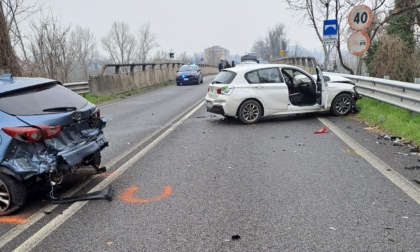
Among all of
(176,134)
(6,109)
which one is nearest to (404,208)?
(6,109)

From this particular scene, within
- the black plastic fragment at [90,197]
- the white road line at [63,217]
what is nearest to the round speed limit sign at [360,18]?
the white road line at [63,217]

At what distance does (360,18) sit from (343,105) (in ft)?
9.11

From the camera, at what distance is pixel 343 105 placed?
10438 mm

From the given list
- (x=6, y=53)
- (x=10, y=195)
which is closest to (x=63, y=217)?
(x=10, y=195)

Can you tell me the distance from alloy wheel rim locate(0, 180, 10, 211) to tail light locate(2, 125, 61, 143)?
1.96 ft

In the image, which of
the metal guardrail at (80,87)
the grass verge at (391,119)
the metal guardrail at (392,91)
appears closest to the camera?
the grass verge at (391,119)

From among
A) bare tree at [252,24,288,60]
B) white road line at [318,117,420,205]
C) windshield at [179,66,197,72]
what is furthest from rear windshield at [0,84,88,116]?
bare tree at [252,24,288,60]

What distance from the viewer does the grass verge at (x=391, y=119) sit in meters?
7.61

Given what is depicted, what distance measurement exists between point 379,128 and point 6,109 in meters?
7.50

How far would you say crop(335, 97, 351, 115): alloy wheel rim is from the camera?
10391 millimetres

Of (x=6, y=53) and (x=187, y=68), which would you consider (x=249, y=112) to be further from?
(x=187, y=68)

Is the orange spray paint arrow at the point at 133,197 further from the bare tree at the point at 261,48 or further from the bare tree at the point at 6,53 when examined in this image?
the bare tree at the point at 261,48

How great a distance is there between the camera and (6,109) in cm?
431

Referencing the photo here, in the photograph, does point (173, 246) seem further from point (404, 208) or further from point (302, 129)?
point (302, 129)
